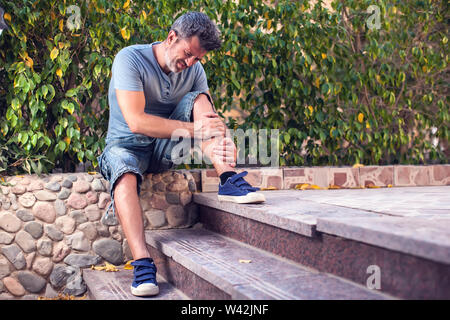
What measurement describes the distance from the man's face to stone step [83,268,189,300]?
1054mm

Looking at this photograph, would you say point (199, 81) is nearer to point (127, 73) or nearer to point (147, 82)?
point (147, 82)

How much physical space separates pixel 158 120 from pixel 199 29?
466mm

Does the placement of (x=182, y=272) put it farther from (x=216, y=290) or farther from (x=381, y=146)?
(x=381, y=146)

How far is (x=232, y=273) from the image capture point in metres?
1.65

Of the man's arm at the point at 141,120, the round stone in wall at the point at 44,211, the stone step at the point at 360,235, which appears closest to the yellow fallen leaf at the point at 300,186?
the stone step at the point at 360,235

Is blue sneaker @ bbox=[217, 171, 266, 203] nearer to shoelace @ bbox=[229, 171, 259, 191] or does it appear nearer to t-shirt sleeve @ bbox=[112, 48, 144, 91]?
shoelace @ bbox=[229, 171, 259, 191]

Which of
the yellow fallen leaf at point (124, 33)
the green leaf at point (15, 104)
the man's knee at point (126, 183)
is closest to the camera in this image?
the man's knee at point (126, 183)

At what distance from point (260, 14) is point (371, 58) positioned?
39.2 inches

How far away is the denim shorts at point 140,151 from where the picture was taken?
2.25m

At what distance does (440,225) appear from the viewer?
1413 millimetres

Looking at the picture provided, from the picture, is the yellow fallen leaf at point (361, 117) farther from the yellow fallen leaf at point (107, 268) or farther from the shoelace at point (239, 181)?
the yellow fallen leaf at point (107, 268)

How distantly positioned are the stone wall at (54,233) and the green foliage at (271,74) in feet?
0.54

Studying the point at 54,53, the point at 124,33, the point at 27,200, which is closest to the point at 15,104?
the point at 54,53

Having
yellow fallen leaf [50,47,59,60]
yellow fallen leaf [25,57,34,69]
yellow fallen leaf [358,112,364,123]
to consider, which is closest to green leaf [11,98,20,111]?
yellow fallen leaf [25,57,34,69]
